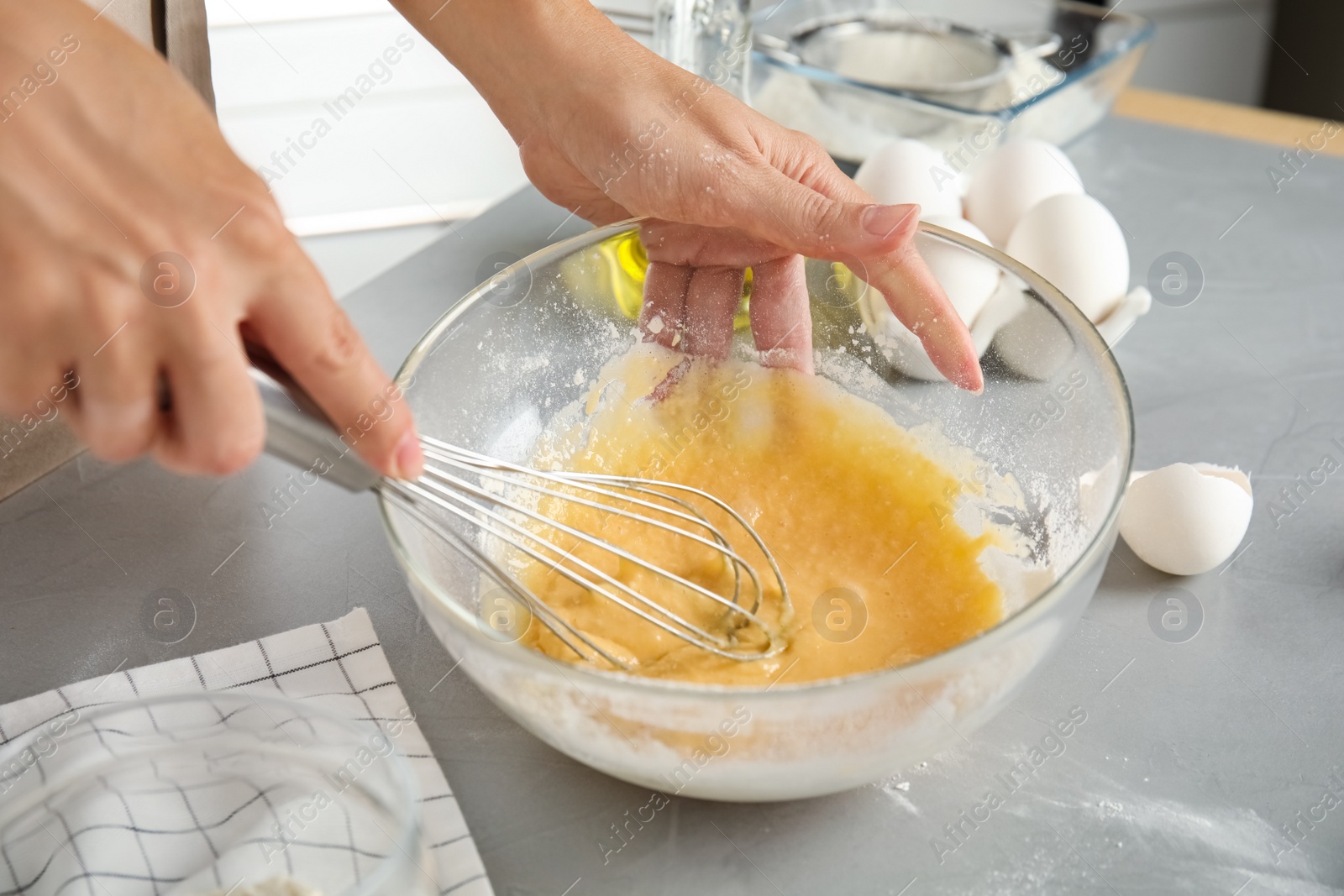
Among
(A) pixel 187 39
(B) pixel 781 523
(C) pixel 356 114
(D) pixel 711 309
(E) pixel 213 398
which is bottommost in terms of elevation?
(B) pixel 781 523

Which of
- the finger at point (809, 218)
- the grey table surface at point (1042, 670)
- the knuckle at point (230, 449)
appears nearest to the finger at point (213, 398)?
the knuckle at point (230, 449)

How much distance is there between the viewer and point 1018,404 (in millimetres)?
737

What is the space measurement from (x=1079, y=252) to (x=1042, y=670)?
1.36ft

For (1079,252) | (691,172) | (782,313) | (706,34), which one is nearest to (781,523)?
(782,313)

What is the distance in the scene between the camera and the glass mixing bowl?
50 centimetres

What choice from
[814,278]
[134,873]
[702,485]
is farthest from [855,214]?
[134,873]

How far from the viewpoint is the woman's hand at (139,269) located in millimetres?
454

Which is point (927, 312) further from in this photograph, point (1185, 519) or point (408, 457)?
point (408, 457)

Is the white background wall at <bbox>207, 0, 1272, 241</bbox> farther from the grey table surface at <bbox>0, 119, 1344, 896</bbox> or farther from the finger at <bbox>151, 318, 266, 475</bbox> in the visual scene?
the finger at <bbox>151, 318, 266, 475</bbox>

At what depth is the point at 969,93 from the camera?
121 centimetres

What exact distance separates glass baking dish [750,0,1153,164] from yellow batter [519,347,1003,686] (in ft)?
1.54

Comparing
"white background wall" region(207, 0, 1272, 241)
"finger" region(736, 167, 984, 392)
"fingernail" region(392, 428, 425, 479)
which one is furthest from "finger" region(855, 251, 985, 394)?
"white background wall" region(207, 0, 1272, 241)

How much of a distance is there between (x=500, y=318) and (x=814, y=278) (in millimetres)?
230

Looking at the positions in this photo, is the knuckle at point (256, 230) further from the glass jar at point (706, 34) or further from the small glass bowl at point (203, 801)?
the glass jar at point (706, 34)
